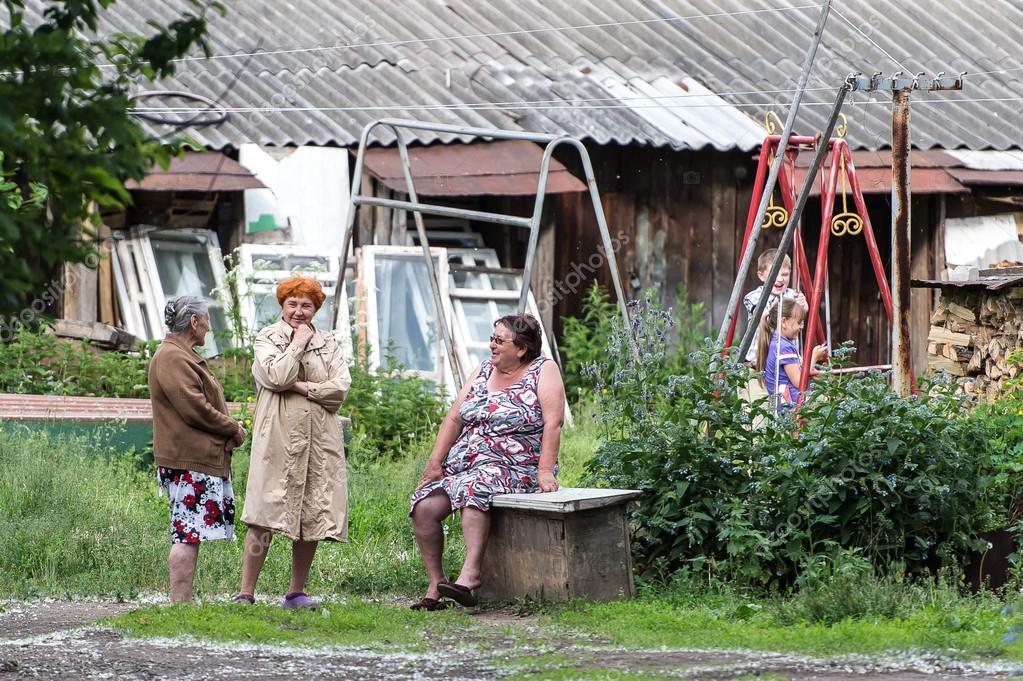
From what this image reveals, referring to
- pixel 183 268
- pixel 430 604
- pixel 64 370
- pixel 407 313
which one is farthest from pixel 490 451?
pixel 183 268

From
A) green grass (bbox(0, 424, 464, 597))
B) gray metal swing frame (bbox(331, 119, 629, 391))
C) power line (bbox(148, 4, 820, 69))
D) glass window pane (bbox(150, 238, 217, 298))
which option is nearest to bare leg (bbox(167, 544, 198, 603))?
green grass (bbox(0, 424, 464, 597))

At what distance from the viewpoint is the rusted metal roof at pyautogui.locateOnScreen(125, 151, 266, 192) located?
36.6 ft

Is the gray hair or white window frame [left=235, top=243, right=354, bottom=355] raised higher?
white window frame [left=235, top=243, right=354, bottom=355]

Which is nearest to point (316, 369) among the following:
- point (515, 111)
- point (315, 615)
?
point (315, 615)

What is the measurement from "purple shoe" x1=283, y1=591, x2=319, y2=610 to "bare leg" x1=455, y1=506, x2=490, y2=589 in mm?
667

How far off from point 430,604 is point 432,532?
335 millimetres

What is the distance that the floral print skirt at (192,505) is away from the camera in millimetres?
6059

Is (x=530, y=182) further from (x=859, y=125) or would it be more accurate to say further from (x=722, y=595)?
(x=722, y=595)

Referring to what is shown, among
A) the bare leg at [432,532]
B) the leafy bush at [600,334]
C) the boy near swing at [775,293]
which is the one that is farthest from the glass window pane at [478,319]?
the bare leg at [432,532]

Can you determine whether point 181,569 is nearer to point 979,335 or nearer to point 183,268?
point 979,335

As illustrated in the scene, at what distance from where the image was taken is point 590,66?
13.6 meters

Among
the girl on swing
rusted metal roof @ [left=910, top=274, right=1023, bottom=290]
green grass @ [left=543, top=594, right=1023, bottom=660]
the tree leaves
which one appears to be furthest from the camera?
the girl on swing

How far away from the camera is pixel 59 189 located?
3428 millimetres

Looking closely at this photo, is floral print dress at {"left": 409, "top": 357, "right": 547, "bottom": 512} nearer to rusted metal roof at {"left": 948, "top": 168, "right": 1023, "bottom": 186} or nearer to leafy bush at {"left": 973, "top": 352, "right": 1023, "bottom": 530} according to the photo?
leafy bush at {"left": 973, "top": 352, "right": 1023, "bottom": 530}
